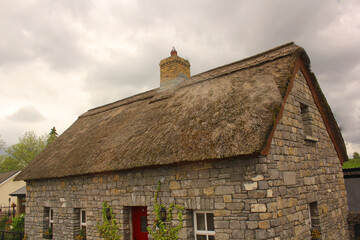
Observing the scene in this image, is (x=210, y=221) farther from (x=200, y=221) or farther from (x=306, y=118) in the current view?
(x=306, y=118)

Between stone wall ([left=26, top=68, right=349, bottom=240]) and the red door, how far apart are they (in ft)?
0.57

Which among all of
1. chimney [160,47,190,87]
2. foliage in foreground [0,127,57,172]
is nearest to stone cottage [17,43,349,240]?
chimney [160,47,190,87]

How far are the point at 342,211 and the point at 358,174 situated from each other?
273 centimetres

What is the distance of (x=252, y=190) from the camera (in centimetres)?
514

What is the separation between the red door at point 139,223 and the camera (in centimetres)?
741

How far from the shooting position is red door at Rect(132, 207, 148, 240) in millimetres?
7410

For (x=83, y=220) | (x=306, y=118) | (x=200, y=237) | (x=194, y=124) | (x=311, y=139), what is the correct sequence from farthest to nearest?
(x=83, y=220)
(x=306, y=118)
(x=311, y=139)
(x=194, y=124)
(x=200, y=237)

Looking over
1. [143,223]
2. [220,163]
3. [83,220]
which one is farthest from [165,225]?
[83,220]

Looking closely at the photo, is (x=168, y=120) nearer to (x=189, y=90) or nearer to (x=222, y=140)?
(x=189, y=90)

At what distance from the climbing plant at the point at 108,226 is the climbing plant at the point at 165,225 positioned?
136 cm

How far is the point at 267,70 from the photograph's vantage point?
7137mm

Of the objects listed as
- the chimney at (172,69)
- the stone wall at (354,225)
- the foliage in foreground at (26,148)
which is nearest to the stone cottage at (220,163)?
the stone wall at (354,225)

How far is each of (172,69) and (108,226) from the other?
651 cm

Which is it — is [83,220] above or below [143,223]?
below
